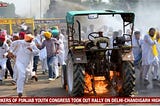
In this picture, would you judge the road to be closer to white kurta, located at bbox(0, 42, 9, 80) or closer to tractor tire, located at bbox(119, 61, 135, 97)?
white kurta, located at bbox(0, 42, 9, 80)

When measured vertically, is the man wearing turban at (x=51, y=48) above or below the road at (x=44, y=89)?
above

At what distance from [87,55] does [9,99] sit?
9.92 feet

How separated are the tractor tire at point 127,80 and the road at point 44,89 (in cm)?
92

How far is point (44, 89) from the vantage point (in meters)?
12.1

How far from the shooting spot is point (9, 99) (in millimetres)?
7867

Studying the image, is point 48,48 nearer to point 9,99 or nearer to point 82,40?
point 82,40

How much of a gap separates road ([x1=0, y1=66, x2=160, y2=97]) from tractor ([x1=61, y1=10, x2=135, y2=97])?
84cm

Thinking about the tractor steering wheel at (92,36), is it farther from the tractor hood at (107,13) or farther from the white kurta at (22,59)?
the white kurta at (22,59)

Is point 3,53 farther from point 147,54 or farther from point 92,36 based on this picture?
point 147,54

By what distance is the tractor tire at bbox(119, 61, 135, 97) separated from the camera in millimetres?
9961

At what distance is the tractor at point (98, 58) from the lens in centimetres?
995

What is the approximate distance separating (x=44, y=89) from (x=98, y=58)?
248cm

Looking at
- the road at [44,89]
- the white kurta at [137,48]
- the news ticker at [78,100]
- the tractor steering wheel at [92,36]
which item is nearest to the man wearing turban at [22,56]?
the road at [44,89]

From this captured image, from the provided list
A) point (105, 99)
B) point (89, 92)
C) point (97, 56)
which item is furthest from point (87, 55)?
point (105, 99)
